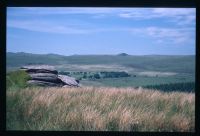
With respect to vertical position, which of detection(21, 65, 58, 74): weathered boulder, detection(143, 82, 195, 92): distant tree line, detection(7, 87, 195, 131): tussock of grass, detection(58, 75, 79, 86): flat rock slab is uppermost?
detection(21, 65, 58, 74): weathered boulder

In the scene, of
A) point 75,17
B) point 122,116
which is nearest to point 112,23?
point 75,17

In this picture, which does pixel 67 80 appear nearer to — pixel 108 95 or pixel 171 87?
pixel 108 95

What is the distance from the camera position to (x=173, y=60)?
11.4 m

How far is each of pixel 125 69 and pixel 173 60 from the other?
0.69m

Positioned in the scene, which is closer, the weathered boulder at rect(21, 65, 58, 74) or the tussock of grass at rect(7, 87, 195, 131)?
the tussock of grass at rect(7, 87, 195, 131)

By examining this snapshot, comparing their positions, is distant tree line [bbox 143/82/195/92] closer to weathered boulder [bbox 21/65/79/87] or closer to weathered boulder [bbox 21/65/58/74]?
weathered boulder [bbox 21/65/79/87]

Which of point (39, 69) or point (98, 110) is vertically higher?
point (39, 69)

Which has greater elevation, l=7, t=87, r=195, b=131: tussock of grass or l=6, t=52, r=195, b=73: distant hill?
l=6, t=52, r=195, b=73: distant hill

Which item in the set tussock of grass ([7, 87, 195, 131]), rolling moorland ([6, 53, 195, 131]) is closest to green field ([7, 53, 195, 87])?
rolling moorland ([6, 53, 195, 131])

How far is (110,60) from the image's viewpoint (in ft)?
37.6

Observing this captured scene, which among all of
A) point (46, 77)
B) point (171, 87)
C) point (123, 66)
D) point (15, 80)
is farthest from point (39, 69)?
point (171, 87)

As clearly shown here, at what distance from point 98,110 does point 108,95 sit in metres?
0.27

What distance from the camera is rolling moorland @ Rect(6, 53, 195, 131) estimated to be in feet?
37.2

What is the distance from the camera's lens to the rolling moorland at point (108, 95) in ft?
37.2
